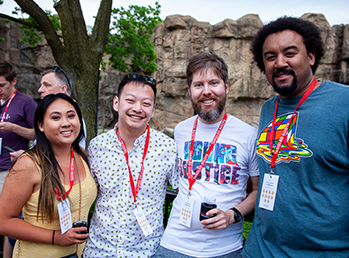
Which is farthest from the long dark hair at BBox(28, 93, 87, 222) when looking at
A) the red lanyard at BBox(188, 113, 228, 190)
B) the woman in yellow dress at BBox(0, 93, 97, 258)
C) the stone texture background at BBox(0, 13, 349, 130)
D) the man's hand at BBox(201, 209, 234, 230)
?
the stone texture background at BBox(0, 13, 349, 130)

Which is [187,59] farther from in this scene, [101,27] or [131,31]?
[101,27]

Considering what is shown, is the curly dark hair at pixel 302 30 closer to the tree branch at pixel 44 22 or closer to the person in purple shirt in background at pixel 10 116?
the person in purple shirt in background at pixel 10 116

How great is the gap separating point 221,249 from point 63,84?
254 cm

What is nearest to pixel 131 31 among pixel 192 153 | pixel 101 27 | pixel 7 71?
pixel 101 27

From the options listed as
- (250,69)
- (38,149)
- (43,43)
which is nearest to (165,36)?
(250,69)

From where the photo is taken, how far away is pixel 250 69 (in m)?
18.2

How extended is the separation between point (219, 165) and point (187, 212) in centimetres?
47

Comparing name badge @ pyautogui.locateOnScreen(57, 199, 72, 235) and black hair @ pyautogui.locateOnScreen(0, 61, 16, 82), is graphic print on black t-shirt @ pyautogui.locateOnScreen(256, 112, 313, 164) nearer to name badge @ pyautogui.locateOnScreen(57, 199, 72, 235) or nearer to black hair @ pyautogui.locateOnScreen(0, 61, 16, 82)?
name badge @ pyautogui.locateOnScreen(57, 199, 72, 235)

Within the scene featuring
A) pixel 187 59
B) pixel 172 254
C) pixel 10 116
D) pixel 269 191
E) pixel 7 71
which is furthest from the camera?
pixel 187 59

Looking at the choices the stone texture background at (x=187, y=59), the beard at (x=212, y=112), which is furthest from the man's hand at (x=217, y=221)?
the stone texture background at (x=187, y=59)

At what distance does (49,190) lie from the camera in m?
1.82

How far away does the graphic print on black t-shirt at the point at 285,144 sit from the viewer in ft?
5.36

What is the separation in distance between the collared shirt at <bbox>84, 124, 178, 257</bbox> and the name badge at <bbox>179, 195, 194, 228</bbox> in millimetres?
260

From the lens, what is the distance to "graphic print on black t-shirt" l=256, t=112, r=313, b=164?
1.63 meters
